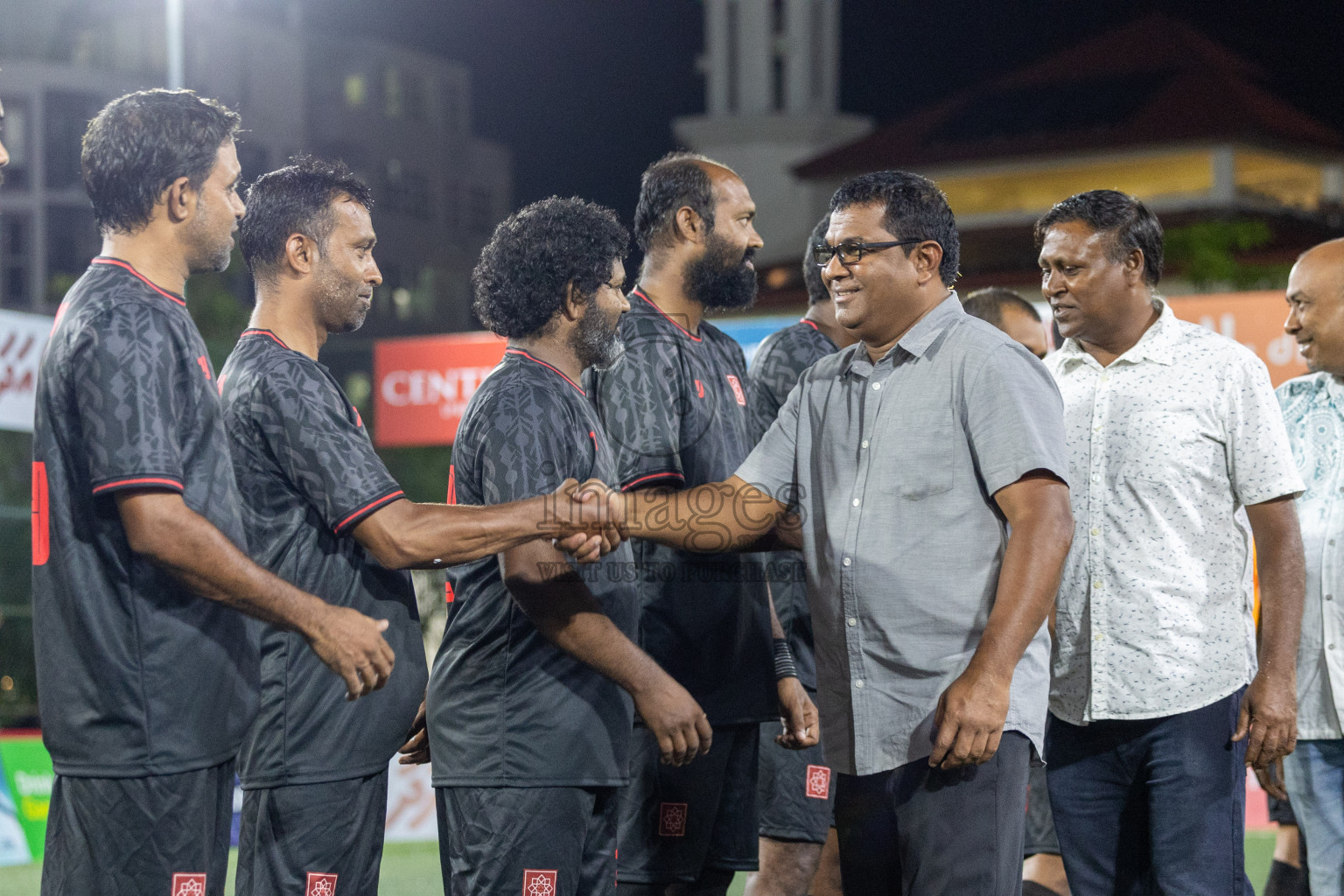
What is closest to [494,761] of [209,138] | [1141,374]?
[209,138]

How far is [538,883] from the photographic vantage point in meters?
3.50

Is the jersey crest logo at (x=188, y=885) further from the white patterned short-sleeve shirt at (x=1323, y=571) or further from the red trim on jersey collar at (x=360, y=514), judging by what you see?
the white patterned short-sleeve shirt at (x=1323, y=571)

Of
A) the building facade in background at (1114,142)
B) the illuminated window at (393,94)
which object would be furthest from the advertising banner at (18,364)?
the illuminated window at (393,94)

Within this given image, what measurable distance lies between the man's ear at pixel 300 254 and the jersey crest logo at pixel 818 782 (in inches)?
97.8

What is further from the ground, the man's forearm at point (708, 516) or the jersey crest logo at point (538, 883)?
the man's forearm at point (708, 516)

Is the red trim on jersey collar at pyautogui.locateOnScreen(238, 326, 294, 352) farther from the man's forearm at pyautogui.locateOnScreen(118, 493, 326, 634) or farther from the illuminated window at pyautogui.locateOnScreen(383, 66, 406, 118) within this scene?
the illuminated window at pyautogui.locateOnScreen(383, 66, 406, 118)

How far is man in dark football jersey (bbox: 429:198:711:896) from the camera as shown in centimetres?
354

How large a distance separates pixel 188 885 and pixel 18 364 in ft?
23.5

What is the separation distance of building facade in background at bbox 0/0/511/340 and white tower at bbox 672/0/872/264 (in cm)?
1360

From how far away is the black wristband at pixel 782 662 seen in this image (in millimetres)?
4480

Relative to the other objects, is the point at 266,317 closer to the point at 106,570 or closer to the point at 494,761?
the point at 106,570

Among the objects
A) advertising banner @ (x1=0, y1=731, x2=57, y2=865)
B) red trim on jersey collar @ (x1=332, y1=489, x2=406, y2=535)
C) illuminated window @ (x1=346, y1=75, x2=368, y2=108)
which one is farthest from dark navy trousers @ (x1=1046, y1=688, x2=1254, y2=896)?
illuminated window @ (x1=346, y1=75, x2=368, y2=108)

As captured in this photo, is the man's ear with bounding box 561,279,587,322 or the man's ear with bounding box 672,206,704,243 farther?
the man's ear with bounding box 672,206,704,243

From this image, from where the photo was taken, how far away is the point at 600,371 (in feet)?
14.5
